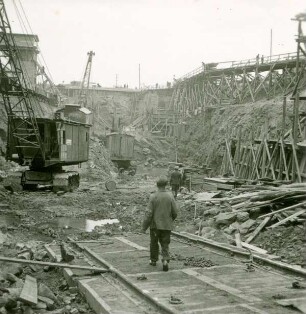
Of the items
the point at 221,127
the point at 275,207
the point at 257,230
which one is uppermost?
the point at 221,127

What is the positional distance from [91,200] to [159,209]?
1239 centimetres

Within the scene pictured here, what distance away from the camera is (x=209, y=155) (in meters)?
36.2

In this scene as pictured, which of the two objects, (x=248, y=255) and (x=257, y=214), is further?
(x=257, y=214)

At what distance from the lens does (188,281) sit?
7.17 m

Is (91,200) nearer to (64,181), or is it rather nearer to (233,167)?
(64,181)

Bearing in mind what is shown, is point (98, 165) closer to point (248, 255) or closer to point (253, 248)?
point (253, 248)

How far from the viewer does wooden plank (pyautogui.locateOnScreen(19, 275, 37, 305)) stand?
5938mm

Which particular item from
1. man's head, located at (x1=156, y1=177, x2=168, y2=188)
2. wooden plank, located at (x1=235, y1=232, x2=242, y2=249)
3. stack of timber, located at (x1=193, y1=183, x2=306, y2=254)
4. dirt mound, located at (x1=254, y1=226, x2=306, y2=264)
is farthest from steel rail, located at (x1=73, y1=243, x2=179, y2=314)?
dirt mound, located at (x1=254, y1=226, x2=306, y2=264)

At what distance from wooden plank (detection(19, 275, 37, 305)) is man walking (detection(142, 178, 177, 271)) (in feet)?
7.00

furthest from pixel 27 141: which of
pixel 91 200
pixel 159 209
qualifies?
pixel 159 209

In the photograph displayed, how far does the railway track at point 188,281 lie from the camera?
597 centimetres

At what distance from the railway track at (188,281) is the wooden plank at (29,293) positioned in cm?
69

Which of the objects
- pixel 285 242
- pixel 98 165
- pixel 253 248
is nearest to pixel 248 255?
pixel 253 248

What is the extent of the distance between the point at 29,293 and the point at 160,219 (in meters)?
2.63
